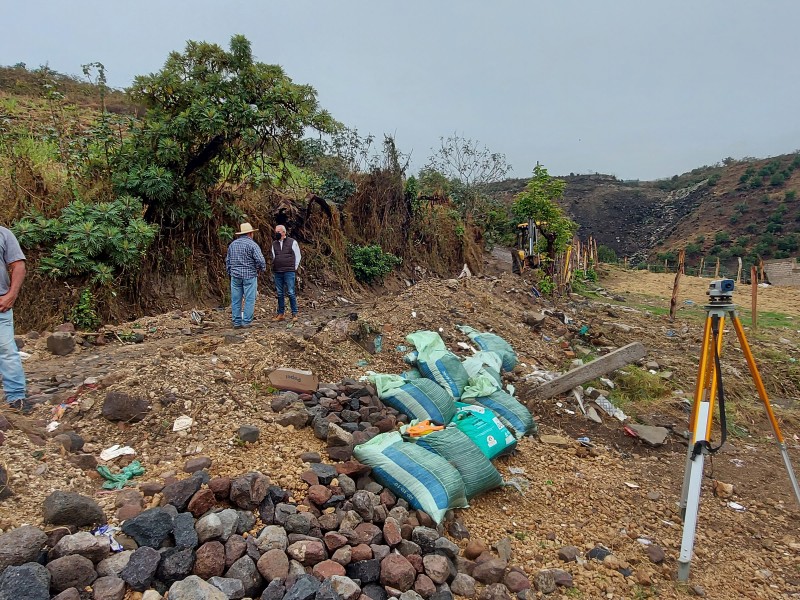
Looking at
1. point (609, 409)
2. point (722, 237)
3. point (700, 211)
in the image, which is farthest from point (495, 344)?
point (700, 211)

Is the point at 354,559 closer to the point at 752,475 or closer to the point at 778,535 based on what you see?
the point at 778,535

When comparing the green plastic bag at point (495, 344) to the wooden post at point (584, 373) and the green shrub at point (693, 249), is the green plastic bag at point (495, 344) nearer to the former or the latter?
the wooden post at point (584, 373)

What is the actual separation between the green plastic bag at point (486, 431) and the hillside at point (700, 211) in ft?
117

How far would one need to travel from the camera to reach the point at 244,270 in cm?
605

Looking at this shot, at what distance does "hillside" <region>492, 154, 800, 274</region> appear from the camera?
36.1 metres

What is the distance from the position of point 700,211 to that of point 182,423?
1957 inches

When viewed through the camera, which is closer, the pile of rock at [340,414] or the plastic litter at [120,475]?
the plastic litter at [120,475]

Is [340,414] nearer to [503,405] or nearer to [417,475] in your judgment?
[417,475]

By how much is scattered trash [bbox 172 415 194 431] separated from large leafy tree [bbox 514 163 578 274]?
865 cm

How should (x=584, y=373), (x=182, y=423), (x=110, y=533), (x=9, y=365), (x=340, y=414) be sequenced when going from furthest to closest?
(x=584, y=373) → (x=340, y=414) → (x=9, y=365) → (x=182, y=423) → (x=110, y=533)

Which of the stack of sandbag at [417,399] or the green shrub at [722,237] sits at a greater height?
the green shrub at [722,237]

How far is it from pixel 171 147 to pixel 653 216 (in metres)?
49.4

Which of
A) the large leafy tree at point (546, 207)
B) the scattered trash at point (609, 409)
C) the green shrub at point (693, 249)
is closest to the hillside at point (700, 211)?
the green shrub at point (693, 249)

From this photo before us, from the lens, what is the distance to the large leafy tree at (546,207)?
33.2 feet
